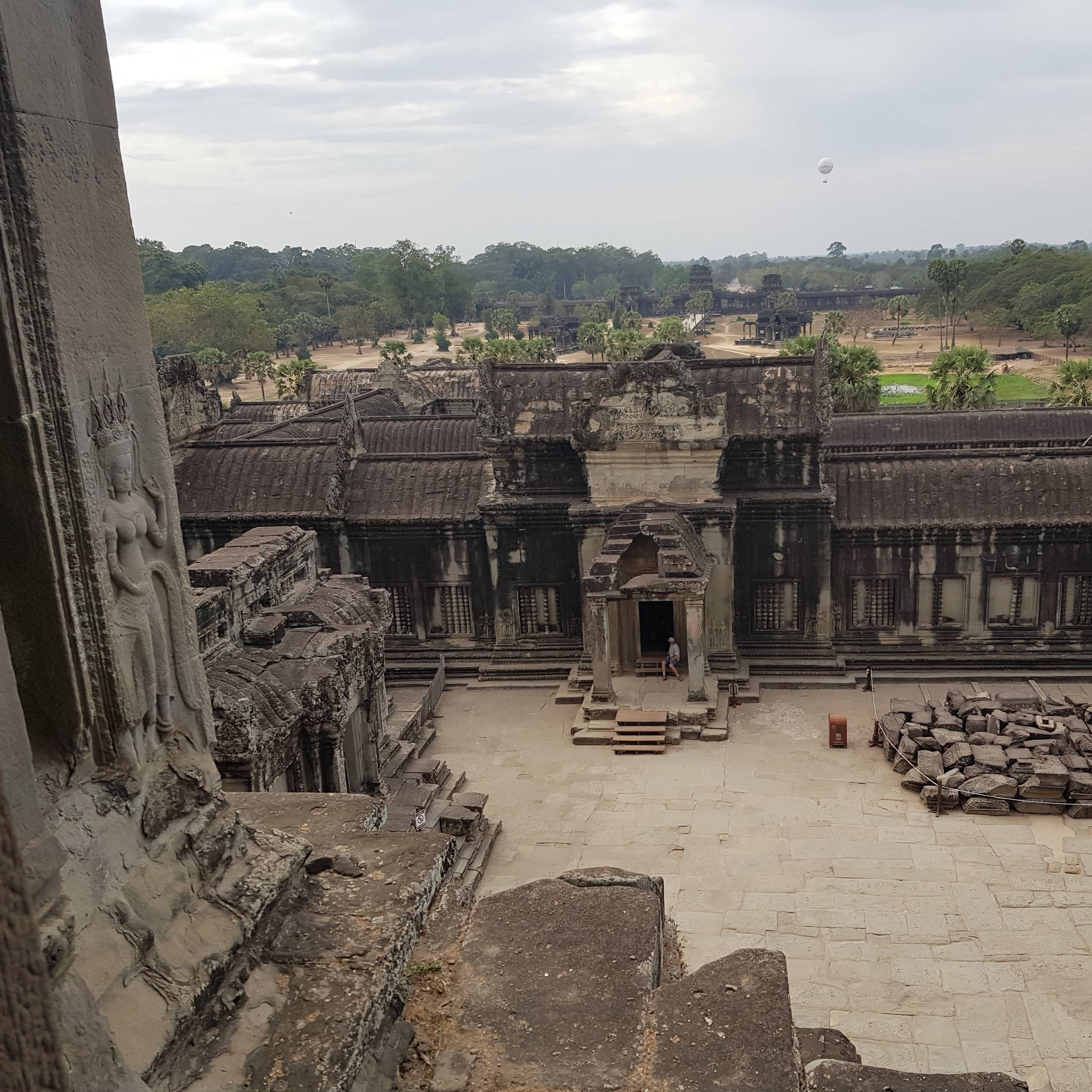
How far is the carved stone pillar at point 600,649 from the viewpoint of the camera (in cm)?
1988

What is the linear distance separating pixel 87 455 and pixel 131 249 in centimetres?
113

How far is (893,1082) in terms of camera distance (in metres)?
7.02

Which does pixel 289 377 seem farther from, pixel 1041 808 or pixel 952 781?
pixel 1041 808

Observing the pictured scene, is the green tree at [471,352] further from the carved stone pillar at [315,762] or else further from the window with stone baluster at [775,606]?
the carved stone pillar at [315,762]

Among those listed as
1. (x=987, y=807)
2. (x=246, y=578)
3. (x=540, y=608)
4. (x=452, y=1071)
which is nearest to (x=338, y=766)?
(x=246, y=578)

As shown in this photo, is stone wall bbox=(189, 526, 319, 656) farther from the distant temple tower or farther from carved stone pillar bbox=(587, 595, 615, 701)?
the distant temple tower

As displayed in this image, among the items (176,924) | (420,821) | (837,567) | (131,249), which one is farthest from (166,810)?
(837,567)

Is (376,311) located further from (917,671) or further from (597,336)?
(917,671)

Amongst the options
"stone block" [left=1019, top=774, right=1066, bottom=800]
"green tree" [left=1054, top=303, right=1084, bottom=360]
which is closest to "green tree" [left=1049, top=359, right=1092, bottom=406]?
"stone block" [left=1019, top=774, right=1066, bottom=800]

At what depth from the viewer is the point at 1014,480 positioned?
854 inches

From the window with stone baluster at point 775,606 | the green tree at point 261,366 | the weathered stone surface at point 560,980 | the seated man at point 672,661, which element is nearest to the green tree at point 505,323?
the green tree at point 261,366

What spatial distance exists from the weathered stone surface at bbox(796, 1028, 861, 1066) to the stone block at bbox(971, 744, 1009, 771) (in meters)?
9.08

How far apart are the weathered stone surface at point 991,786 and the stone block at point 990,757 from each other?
21 cm

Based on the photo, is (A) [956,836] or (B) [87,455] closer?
(B) [87,455]
